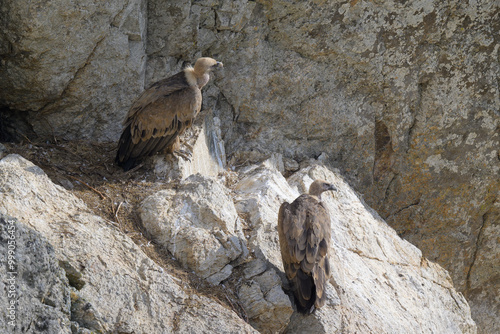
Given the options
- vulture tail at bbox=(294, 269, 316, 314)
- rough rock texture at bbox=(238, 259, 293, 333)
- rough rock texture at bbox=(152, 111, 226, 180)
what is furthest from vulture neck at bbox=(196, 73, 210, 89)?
vulture tail at bbox=(294, 269, 316, 314)

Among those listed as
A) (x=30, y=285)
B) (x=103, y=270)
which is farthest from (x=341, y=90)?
(x=30, y=285)

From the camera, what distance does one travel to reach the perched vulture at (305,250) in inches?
219

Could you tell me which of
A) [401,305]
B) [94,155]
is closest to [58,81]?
[94,155]

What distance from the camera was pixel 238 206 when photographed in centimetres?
679

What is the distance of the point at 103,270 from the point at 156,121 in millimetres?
2244

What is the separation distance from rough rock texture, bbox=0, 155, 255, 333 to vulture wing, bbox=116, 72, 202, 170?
1262 millimetres

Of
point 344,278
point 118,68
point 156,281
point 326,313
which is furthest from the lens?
point 118,68

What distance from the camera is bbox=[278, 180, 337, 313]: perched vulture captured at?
5566mm

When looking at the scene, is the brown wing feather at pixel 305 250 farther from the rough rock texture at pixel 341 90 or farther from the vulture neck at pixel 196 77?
the rough rock texture at pixel 341 90

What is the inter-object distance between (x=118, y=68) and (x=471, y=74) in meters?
4.70

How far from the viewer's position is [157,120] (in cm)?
677

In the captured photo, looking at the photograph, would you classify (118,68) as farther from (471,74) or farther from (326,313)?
(471,74)

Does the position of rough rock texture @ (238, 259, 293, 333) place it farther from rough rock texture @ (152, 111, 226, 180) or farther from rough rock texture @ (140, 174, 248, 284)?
rough rock texture @ (152, 111, 226, 180)

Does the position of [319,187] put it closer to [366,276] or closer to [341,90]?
[366,276]
